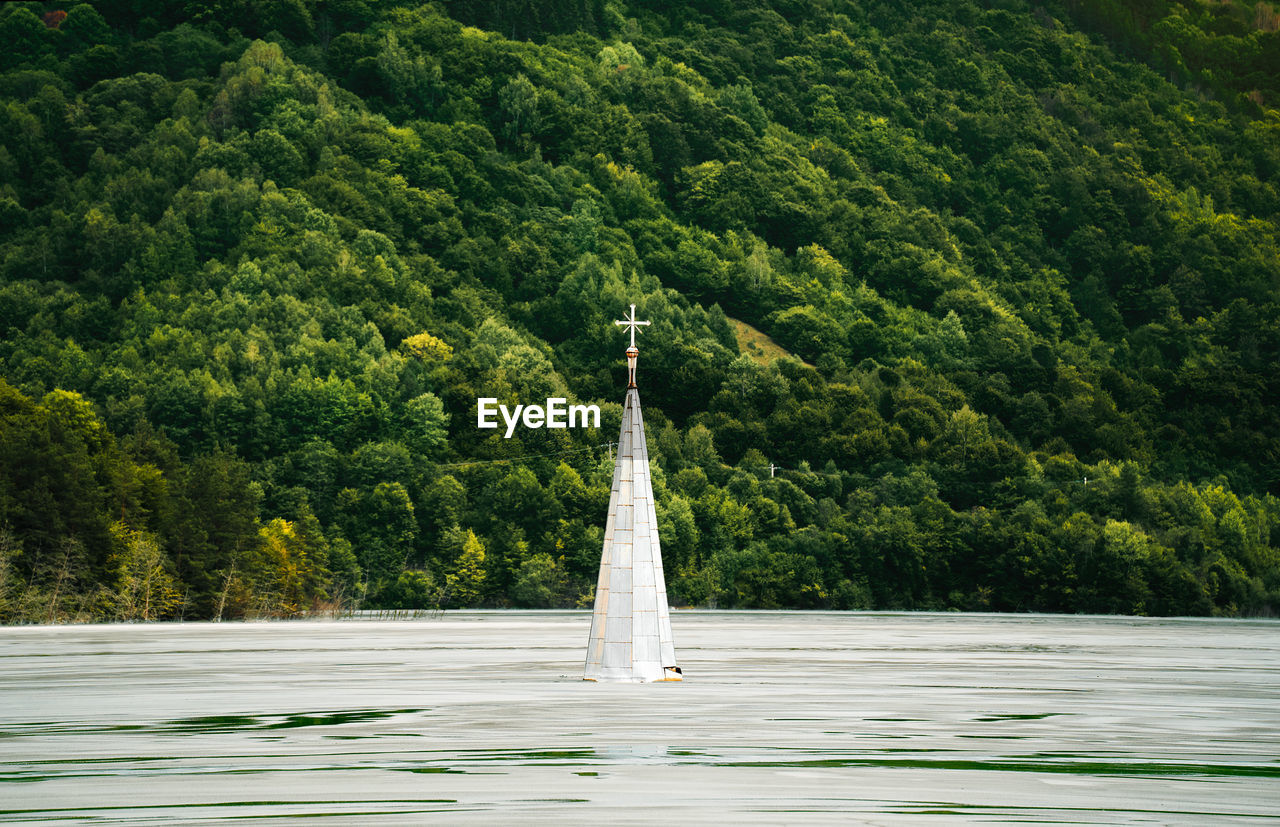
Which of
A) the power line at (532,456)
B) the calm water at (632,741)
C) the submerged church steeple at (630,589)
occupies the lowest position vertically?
the calm water at (632,741)

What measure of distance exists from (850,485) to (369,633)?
105992mm

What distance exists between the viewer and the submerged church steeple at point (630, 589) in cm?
3728

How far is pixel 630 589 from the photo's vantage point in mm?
37125

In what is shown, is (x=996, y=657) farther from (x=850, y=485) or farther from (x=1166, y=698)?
(x=850, y=485)

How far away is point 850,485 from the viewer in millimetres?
187125

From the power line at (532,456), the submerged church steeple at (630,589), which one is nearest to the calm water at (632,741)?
the submerged church steeple at (630,589)

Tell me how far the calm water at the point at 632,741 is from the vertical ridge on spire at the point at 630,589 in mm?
843

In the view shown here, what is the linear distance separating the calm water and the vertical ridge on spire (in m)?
0.84

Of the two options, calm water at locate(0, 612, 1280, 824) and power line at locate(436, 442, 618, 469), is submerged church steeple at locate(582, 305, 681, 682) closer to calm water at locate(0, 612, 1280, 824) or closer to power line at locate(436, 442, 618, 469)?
calm water at locate(0, 612, 1280, 824)

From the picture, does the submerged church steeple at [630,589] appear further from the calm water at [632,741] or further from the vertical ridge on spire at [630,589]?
the calm water at [632,741]

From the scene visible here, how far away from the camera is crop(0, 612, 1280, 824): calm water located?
21438mm

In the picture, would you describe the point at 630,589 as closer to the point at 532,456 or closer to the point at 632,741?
the point at 632,741

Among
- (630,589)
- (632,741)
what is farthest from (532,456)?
(632,741)

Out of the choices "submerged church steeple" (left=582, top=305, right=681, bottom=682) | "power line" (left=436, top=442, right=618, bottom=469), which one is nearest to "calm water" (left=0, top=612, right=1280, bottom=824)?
"submerged church steeple" (left=582, top=305, right=681, bottom=682)
